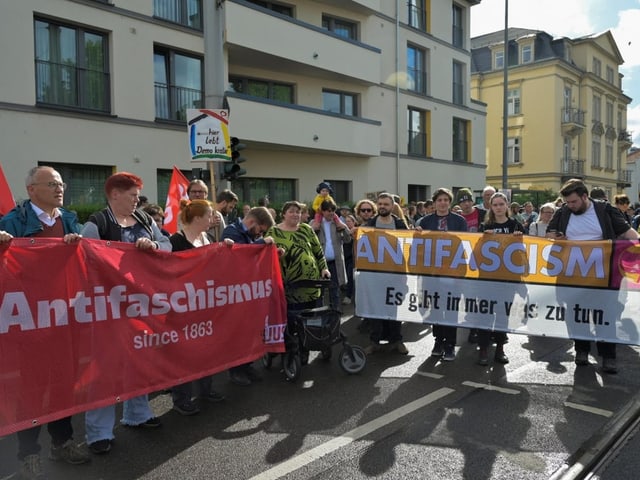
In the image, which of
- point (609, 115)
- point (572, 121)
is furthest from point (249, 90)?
point (609, 115)

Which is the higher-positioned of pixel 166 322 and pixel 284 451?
pixel 166 322

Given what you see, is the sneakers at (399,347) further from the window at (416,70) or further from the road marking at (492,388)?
the window at (416,70)

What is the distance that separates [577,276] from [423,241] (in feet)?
5.59

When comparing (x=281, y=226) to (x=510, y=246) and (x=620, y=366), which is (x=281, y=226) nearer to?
(x=510, y=246)

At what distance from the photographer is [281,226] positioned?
6148 millimetres

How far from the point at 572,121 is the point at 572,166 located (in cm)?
373

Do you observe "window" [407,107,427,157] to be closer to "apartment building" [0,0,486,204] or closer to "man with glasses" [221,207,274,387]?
"apartment building" [0,0,486,204]

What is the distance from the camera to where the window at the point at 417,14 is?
25.1 m

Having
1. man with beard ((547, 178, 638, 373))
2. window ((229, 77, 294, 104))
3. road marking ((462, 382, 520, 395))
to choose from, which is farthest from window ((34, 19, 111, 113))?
road marking ((462, 382, 520, 395))

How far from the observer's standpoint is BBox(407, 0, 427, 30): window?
82.2ft

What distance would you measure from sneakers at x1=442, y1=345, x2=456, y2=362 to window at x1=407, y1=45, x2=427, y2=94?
787 inches

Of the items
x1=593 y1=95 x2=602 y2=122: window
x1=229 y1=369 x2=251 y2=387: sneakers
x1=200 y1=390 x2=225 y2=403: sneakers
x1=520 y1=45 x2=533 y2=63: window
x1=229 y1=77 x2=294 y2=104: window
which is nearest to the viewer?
x1=200 y1=390 x2=225 y2=403: sneakers

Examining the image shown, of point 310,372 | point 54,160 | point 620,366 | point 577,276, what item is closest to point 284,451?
point 310,372

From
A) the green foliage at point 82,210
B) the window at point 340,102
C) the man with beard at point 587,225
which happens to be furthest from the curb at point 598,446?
the window at point 340,102
